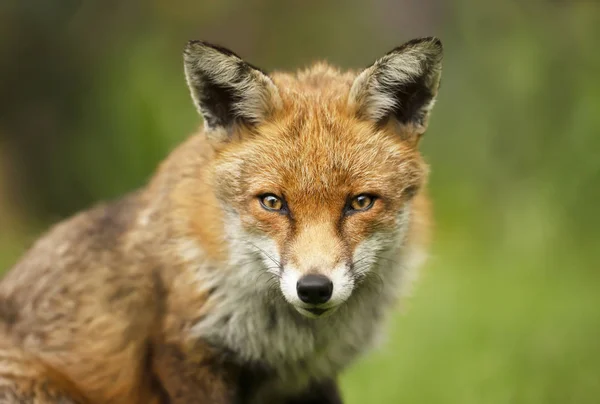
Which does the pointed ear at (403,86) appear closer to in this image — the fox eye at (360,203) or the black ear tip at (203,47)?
the fox eye at (360,203)

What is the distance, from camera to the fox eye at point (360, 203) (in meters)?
4.66

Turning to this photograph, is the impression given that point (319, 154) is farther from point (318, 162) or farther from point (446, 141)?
point (446, 141)

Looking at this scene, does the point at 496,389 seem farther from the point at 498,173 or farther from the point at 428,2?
the point at 428,2

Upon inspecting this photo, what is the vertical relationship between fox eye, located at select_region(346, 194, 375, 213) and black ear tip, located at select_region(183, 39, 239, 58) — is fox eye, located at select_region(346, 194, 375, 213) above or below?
below

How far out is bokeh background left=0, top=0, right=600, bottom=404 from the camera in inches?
332

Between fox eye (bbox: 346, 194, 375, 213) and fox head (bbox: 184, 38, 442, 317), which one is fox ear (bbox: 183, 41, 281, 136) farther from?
fox eye (bbox: 346, 194, 375, 213)

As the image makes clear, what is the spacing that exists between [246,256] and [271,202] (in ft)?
1.41

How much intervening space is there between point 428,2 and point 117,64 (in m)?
5.41

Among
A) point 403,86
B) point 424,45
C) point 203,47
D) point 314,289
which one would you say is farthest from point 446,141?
point 314,289

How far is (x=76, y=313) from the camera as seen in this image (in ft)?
17.9

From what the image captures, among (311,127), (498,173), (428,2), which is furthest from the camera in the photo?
(428,2)

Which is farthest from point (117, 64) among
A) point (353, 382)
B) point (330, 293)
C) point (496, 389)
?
point (330, 293)

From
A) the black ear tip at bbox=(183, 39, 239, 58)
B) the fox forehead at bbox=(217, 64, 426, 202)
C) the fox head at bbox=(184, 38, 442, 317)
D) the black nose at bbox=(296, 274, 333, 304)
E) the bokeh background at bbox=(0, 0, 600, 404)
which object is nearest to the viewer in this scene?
the black nose at bbox=(296, 274, 333, 304)

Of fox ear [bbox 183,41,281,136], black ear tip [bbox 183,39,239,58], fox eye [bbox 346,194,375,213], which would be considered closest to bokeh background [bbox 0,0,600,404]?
fox eye [bbox 346,194,375,213]
